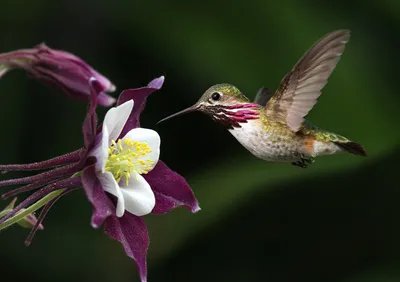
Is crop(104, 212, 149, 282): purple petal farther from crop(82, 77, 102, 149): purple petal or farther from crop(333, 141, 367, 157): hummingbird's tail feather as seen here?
crop(333, 141, 367, 157): hummingbird's tail feather

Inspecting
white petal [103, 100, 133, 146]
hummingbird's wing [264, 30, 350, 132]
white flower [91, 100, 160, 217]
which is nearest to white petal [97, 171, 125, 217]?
white flower [91, 100, 160, 217]

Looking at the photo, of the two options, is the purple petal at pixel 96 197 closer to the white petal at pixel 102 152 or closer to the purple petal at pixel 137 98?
the white petal at pixel 102 152

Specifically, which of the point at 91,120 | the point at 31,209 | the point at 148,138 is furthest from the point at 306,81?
the point at 31,209

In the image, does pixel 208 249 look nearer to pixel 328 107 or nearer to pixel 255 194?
pixel 255 194

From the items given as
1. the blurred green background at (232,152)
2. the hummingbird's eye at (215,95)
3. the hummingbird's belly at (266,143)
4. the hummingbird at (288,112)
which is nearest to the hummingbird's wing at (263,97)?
the hummingbird at (288,112)

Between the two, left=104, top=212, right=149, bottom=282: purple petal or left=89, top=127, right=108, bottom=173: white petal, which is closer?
left=89, top=127, right=108, bottom=173: white petal

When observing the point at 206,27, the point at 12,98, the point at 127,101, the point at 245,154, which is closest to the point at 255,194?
the point at 245,154
